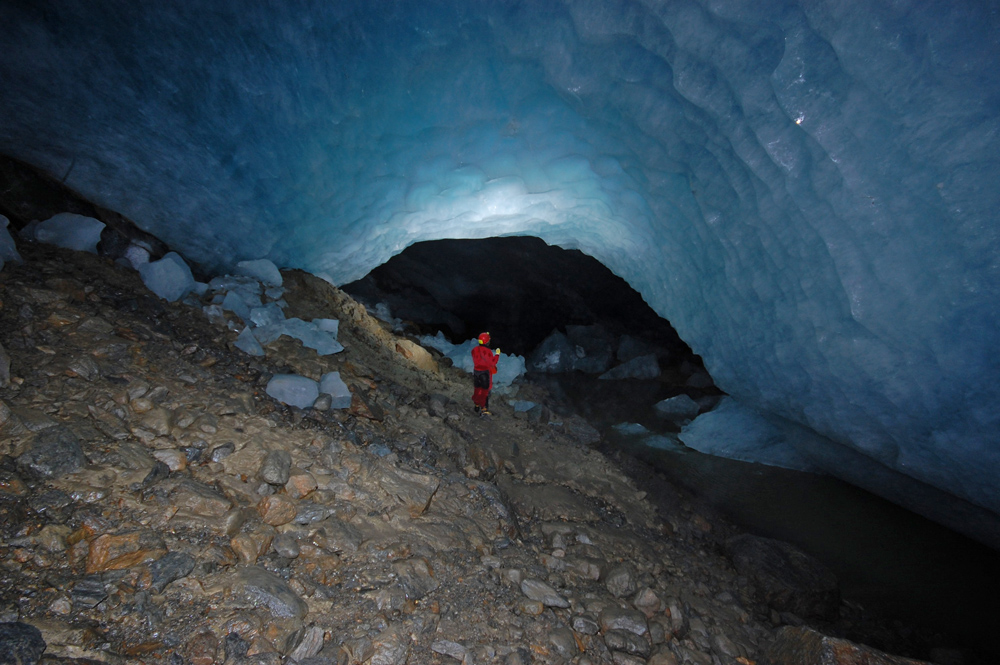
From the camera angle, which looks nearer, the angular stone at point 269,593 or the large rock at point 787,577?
the angular stone at point 269,593

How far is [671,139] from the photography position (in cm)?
357

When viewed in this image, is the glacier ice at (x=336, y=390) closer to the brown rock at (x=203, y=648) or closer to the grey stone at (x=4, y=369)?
the grey stone at (x=4, y=369)

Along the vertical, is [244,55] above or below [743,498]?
above

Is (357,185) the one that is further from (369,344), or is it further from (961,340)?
(961,340)

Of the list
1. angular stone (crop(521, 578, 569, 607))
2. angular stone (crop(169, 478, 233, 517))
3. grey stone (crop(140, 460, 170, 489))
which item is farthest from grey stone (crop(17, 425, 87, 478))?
angular stone (crop(521, 578, 569, 607))

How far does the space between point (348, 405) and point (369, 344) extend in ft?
7.06

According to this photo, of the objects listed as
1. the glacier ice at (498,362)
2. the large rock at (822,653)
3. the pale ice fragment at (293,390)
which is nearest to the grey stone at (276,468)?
the pale ice fragment at (293,390)

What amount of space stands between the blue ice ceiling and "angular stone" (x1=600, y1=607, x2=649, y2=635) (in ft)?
8.31

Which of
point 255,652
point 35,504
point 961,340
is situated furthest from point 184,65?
point 961,340

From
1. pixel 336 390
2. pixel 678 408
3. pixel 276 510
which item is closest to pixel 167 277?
pixel 336 390

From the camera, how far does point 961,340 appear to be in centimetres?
265

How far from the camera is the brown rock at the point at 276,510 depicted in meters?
1.91

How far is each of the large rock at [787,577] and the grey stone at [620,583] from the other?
39.2 inches

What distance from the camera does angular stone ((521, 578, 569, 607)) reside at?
2004 millimetres
